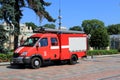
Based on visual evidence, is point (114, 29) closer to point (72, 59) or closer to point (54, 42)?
point (72, 59)

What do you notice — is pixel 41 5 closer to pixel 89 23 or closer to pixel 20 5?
pixel 20 5

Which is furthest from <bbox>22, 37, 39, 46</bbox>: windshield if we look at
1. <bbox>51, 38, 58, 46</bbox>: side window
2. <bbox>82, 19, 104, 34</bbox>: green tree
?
<bbox>82, 19, 104, 34</bbox>: green tree

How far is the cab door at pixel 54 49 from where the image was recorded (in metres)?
23.9

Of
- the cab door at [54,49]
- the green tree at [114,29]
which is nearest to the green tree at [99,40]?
the cab door at [54,49]

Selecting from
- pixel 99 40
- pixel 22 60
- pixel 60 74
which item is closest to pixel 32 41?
pixel 22 60

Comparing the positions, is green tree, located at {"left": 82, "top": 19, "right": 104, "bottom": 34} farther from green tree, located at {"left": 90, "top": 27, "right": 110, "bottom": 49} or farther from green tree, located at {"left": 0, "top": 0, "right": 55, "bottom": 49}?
green tree, located at {"left": 0, "top": 0, "right": 55, "bottom": 49}

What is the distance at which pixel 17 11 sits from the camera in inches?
1350

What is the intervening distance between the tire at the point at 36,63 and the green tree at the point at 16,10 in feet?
36.8

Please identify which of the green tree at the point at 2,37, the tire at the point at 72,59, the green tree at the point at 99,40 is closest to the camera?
the tire at the point at 72,59

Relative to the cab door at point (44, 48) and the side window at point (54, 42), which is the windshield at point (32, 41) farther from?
the side window at point (54, 42)

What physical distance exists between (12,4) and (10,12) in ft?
4.14

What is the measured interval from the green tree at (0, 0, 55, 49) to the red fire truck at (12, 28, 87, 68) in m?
6.93

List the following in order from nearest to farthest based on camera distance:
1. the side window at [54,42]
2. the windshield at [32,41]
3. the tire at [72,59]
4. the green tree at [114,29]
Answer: the windshield at [32,41], the side window at [54,42], the tire at [72,59], the green tree at [114,29]

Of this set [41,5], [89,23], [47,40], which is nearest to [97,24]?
[89,23]
